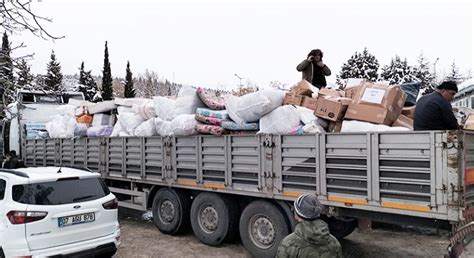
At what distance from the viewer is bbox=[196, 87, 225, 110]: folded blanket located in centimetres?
684

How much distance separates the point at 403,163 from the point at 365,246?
2867 millimetres

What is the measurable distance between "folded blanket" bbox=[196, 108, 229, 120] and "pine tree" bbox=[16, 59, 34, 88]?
2.56 m

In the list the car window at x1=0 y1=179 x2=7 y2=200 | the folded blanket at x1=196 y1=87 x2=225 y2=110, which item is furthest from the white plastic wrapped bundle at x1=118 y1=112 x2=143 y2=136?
the car window at x1=0 y1=179 x2=7 y2=200

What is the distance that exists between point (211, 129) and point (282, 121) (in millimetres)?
1354

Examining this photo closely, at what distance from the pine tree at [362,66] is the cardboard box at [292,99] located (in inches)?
952

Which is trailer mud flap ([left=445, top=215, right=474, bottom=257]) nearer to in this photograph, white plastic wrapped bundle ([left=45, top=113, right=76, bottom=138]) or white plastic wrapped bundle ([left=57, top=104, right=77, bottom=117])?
white plastic wrapped bundle ([left=45, top=113, right=76, bottom=138])

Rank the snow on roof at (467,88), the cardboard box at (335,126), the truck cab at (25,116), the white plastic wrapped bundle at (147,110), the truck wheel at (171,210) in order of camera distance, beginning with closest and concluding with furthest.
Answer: the cardboard box at (335,126)
the truck wheel at (171,210)
the white plastic wrapped bundle at (147,110)
the truck cab at (25,116)
the snow on roof at (467,88)

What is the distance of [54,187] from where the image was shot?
5.08 metres

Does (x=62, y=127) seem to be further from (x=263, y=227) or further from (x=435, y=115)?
(x=435, y=115)

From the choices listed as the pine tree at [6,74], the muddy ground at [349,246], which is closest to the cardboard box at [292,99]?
the muddy ground at [349,246]

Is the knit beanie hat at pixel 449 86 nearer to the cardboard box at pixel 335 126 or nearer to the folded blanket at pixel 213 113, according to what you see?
the cardboard box at pixel 335 126

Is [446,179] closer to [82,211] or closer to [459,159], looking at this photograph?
[459,159]

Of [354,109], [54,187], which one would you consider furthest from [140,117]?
[354,109]

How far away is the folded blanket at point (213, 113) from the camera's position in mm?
6387
